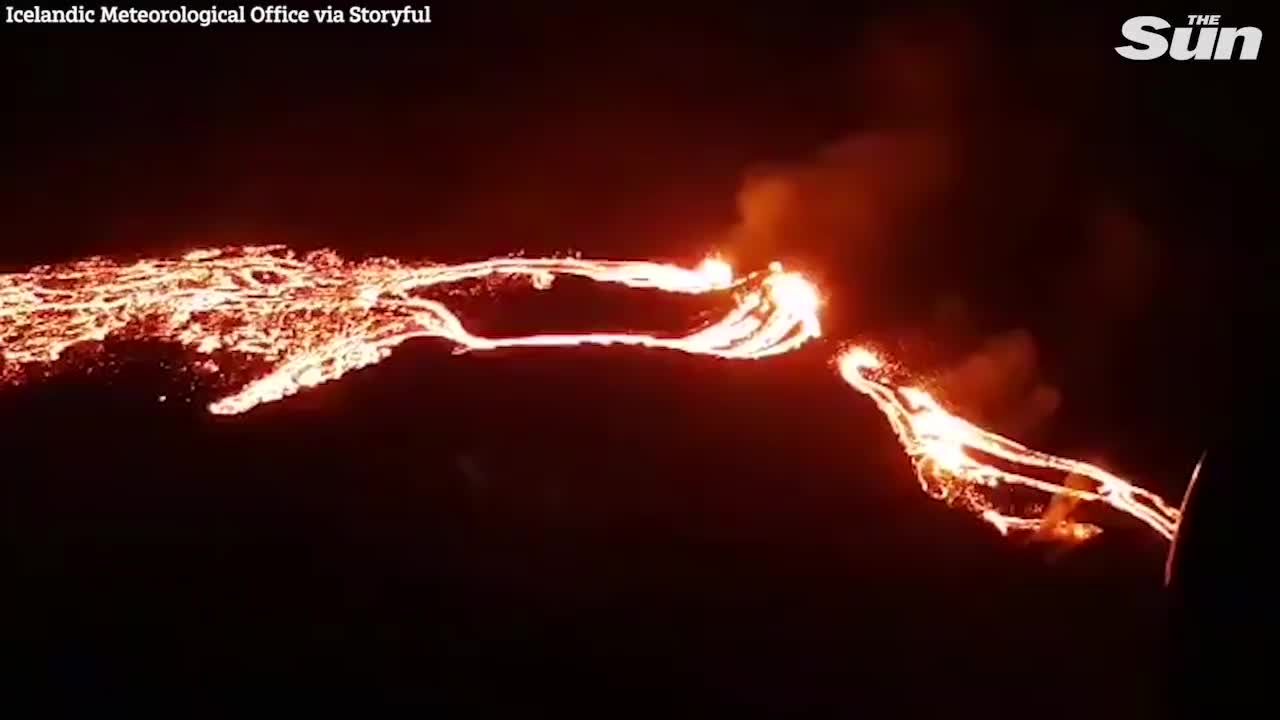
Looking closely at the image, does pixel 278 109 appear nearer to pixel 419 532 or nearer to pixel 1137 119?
pixel 419 532

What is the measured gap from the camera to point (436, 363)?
2436 millimetres

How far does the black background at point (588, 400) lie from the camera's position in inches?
84.3

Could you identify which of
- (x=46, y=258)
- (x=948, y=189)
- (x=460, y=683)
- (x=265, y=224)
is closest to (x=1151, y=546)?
(x=948, y=189)

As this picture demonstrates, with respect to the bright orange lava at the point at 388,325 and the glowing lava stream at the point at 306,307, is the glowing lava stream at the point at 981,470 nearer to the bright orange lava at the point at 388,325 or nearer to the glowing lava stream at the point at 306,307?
the bright orange lava at the point at 388,325

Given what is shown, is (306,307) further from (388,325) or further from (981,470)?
(981,470)

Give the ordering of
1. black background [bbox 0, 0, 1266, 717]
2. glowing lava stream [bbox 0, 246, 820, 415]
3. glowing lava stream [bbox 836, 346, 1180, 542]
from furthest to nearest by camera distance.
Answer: glowing lava stream [bbox 0, 246, 820, 415] < glowing lava stream [bbox 836, 346, 1180, 542] < black background [bbox 0, 0, 1266, 717]

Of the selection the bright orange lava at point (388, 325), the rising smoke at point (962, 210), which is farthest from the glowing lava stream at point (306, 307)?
the rising smoke at point (962, 210)

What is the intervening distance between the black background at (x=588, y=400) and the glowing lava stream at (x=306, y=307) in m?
0.04

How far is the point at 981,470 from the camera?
7.77 ft

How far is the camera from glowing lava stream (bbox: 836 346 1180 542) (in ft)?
7.60

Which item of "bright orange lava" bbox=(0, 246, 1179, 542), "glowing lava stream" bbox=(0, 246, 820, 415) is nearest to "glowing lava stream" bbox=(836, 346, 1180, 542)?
"bright orange lava" bbox=(0, 246, 1179, 542)

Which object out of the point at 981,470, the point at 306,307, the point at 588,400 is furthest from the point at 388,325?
the point at 981,470

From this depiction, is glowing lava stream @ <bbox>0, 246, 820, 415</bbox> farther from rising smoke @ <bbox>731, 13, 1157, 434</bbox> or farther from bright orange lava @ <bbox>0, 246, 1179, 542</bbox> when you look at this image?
rising smoke @ <bbox>731, 13, 1157, 434</bbox>

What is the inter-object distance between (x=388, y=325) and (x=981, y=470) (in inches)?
37.1
